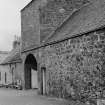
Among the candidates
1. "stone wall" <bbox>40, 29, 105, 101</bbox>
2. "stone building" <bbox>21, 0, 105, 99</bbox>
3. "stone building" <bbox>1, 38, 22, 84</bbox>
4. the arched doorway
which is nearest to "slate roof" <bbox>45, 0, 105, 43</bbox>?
"stone building" <bbox>21, 0, 105, 99</bbox>

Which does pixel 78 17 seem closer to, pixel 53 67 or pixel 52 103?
pixel 53 67

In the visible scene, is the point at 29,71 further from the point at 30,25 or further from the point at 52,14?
the point at 52,14

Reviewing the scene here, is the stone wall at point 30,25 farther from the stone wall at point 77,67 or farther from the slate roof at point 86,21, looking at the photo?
the stone wall at point 77,67

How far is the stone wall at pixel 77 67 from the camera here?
11.5 m

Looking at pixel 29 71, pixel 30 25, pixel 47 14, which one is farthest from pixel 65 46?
pixel 29 71

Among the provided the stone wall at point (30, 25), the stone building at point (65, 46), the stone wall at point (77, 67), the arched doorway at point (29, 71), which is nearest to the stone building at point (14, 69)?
the arched doorway at point (29, 71)

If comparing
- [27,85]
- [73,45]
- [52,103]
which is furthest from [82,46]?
[27,85]

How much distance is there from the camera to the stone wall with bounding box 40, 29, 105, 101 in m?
11.5

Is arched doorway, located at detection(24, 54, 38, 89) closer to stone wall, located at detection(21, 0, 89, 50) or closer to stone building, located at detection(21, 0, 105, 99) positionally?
stone building, located at detection(21, 0, 105, 99)

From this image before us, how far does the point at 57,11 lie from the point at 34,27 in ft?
7.33

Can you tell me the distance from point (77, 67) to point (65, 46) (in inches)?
67.7

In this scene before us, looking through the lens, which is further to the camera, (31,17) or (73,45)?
(31,17)

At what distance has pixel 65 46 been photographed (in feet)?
47.6

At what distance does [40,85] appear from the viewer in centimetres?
1838
